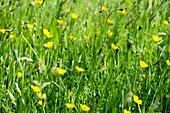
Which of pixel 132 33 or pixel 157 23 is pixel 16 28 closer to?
pixel 132 33

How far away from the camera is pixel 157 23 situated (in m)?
3.05

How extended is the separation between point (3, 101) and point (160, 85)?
0.73 metres

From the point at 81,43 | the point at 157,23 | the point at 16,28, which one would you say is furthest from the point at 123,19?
the point at 16,28

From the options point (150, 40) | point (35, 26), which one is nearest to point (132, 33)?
point (150, 40)

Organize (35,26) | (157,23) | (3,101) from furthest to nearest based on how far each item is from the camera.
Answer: (157,23)
(35,26)
(3,101)

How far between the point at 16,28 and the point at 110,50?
1.89 feet

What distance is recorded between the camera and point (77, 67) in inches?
80.0

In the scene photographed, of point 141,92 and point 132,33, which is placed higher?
point 132,33

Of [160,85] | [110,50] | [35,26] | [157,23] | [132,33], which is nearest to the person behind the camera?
[160,85]

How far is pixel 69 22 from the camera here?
115 inches

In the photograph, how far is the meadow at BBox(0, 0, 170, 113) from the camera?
1876mm

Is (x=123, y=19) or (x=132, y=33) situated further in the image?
(x=123, y=19)

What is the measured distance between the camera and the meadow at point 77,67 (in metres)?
1.88

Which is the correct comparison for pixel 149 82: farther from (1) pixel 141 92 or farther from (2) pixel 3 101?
(2) pixel 3 101
